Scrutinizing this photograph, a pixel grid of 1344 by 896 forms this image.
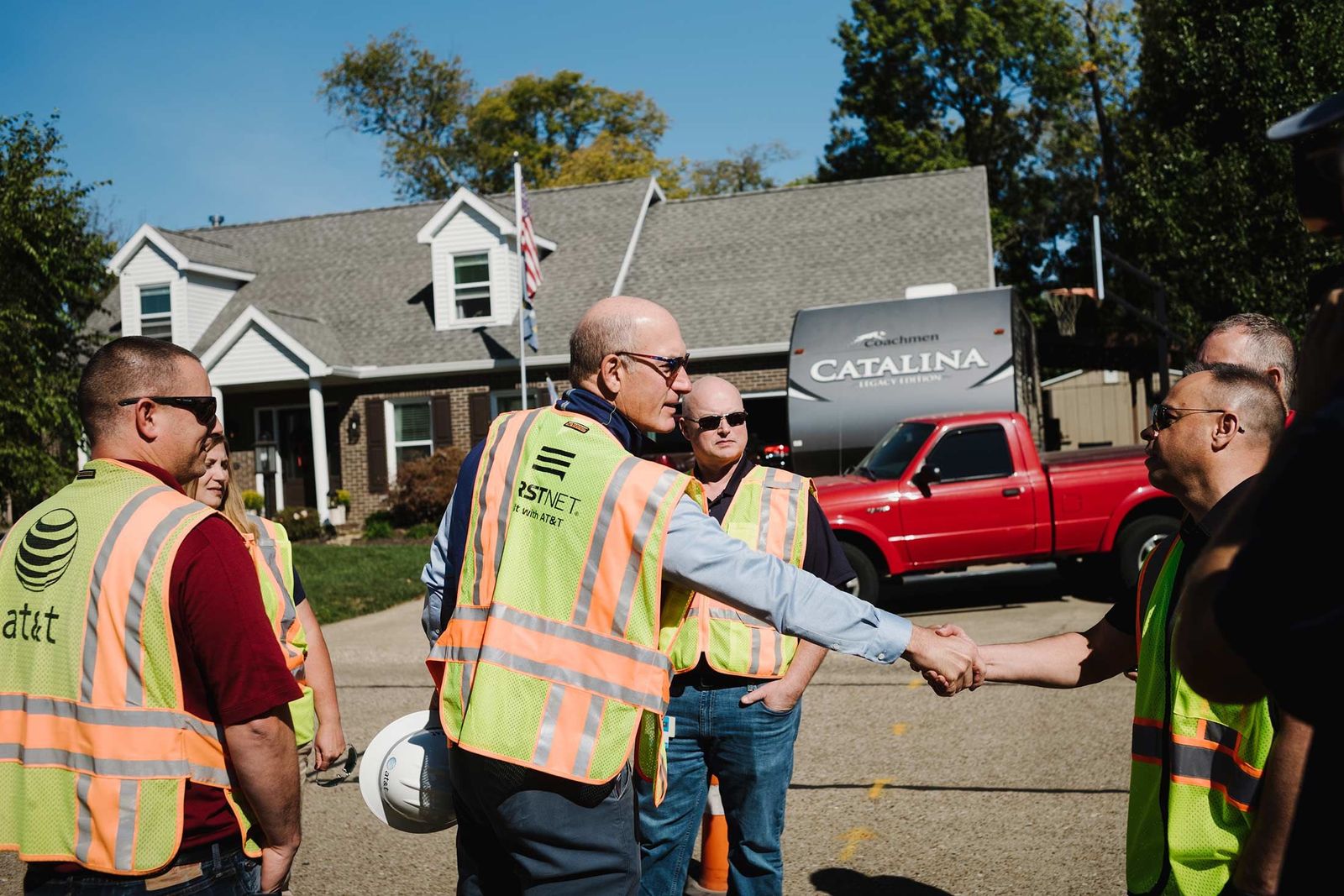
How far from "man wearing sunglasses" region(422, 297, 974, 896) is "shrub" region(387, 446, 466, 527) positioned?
18.2 m

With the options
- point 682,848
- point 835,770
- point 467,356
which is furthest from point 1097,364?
point 682,848

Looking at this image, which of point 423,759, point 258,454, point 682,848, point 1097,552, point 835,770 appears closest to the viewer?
point 423,759

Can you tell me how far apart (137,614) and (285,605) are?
159cm

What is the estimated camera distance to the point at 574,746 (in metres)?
2.46

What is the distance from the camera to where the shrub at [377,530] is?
68.3 feet

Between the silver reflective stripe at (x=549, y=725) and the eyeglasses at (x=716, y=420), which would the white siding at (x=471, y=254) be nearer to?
the eyeglasses at (x=716, y=420)

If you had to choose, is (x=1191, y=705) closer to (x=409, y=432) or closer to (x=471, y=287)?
(x=409, y=432)

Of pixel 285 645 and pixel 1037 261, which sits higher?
pixel 1037 261

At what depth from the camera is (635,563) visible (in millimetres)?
2512

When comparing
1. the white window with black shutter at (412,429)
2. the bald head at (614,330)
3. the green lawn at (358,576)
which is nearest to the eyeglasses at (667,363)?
the bald head at (614,330)

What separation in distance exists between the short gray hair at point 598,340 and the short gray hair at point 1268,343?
6.90 ft

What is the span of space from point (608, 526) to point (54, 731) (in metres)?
1.29

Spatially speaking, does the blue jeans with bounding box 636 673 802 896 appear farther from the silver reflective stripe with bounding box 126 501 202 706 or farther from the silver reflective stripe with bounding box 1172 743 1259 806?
the silver reflective stripe with bounding box 126 501 202 706

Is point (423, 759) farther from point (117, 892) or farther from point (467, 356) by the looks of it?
point (467, 356)
